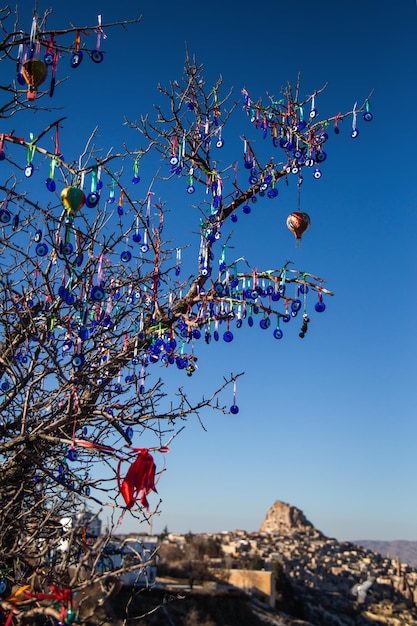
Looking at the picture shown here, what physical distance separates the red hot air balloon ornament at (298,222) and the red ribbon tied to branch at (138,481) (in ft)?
9.81

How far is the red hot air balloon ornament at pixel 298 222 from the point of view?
6.38 meters

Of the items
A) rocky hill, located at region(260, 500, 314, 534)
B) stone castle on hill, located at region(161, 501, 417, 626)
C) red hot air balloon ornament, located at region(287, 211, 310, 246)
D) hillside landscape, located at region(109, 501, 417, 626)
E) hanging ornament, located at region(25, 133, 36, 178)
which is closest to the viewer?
hanging ornament, located at region(25, 133, 36, 178)

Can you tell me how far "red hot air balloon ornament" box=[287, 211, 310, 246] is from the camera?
6.38 m

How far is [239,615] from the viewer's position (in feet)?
121

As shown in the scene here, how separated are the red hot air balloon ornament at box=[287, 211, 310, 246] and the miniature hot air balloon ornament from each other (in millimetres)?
2657

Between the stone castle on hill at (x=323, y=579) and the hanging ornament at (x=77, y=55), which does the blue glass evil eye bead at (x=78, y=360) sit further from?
the stone castle on hill at (x=323, y=579)

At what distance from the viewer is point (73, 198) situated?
4.30m

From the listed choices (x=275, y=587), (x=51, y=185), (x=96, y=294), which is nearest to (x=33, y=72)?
(x=51, y=185)

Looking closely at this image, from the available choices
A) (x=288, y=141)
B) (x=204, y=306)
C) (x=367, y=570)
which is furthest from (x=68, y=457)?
(x=367, y=570)

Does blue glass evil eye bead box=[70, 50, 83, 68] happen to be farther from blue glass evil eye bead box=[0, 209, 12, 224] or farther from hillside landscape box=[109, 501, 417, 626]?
hillside landscape box=[109, 501, 417, 626]

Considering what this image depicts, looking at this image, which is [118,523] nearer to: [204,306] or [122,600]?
[204,306]

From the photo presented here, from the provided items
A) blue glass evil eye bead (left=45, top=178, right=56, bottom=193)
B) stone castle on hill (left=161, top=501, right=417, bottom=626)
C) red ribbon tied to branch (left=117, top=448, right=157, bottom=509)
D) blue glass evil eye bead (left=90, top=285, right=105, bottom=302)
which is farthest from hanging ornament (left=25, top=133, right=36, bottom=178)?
stone castle on hill (left=161, top=501, right=417, bottom=626)

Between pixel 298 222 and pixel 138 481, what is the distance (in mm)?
3177

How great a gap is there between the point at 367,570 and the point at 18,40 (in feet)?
299
